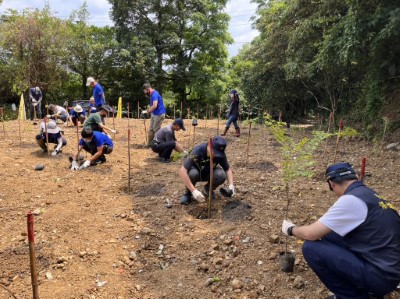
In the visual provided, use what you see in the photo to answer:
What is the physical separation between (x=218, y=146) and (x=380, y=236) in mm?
2215

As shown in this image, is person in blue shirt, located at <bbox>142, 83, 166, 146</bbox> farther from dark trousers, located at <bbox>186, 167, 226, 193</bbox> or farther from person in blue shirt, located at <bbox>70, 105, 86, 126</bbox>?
person in blue shirt, located at <bbox>70, 105, 86, 126</bbox>

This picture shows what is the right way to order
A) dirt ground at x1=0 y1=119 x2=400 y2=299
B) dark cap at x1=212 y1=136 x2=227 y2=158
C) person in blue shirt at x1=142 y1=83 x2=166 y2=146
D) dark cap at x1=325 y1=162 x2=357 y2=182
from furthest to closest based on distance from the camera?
person in blue shirt at x1=142 y1=83 x2=166 y2=146 → dark cap at x1=212 y1=136 x2=227 y2=158 → dirt ground at x1=0 y1=119 x2=400 y2=299 → dark cap at x1=325 y1=162 x2=357 y2=182

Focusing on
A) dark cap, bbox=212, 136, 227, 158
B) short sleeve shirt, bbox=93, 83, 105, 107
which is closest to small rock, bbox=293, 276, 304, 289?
dark cap, bbox=212, 136, 227, 158

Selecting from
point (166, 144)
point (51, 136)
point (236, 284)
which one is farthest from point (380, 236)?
point (51, 136)

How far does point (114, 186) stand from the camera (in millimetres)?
5234

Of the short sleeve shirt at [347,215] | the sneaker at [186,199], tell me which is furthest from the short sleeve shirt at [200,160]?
the short sleeve shirt at [347,215]

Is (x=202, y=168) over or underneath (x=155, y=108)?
underneath

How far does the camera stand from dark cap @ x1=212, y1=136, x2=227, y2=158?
13.4ft

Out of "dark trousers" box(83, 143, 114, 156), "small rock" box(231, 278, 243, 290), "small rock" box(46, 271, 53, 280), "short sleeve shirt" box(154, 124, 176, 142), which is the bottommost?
"small rock" box(46, 271, 53, 280)

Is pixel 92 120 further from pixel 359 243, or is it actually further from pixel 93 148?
pixel 359 243

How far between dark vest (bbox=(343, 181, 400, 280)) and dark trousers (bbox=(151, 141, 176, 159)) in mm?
4631

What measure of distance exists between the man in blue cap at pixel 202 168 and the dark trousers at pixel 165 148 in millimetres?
2207

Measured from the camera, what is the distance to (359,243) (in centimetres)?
226

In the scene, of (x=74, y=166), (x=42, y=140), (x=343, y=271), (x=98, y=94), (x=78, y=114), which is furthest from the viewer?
(x=78, y=114)
